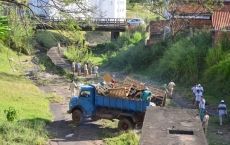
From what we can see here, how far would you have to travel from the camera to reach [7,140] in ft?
48.5

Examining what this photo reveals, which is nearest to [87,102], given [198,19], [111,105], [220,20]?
[111,105]

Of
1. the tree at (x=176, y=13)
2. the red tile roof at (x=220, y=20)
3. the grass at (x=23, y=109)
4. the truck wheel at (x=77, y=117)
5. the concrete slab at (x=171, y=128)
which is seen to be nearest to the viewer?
the concrete slab at (x=171, y=128)

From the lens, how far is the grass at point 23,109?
15.1 metres

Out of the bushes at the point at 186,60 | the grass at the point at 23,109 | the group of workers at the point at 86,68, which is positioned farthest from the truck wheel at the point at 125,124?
the group of workers at the point at 86,68

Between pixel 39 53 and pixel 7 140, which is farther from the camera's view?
pixel 39 53

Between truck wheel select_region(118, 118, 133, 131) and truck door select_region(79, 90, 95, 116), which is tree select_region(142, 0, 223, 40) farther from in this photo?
truck wheel select_region(118, 118, 133, 131)

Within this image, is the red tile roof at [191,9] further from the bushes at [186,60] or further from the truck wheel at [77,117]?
the truck wheel at [77,117]

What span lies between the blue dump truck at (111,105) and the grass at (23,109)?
5.51 ft

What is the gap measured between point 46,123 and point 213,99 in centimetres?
903

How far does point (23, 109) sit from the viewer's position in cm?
1914

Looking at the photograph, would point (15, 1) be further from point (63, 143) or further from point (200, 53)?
point (200, 53)

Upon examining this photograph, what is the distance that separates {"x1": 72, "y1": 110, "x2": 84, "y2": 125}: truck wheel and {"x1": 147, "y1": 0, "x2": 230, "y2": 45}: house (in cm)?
1242

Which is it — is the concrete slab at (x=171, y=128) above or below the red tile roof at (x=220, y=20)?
below

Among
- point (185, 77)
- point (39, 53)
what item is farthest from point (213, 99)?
point (39, 53)
